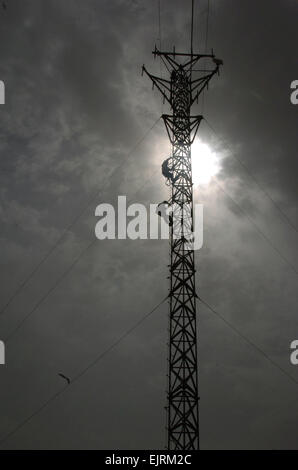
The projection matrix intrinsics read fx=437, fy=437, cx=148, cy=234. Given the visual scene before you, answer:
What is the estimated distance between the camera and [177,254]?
27.4m

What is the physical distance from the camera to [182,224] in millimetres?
27891

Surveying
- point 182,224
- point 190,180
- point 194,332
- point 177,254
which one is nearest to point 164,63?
point 190,180

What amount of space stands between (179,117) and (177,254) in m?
9.41
